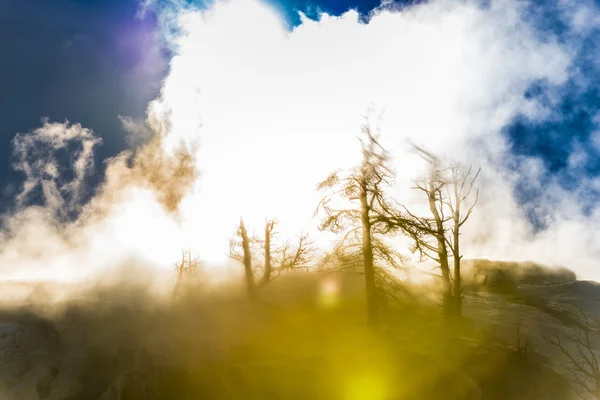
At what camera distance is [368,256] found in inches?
648

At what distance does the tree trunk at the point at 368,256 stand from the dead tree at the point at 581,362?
6906 millimetres

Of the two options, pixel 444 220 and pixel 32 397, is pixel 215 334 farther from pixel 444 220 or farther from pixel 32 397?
pixel 444 220

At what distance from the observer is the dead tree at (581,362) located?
24.2ft

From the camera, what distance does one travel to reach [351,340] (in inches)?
676

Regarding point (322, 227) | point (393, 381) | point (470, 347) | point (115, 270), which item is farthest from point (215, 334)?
point (115, 270)

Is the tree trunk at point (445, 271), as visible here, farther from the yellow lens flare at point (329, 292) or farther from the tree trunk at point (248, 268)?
the tree trunk at point (248, 268)

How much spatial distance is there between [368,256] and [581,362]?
13595mm

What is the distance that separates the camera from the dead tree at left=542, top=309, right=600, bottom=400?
290 inches

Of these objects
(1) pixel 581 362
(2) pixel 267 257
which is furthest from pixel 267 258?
(1) pixel 581 362

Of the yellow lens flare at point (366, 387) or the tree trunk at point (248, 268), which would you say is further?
the tree trunk at point (248, 268)

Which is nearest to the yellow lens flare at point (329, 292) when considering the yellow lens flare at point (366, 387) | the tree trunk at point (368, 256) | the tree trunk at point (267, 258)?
the tree trunk at point (267, 258)

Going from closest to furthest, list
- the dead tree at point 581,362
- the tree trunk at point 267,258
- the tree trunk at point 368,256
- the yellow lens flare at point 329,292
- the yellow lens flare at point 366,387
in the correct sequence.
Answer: the dead tree at point 581,362 < the yellow lens flare at point 366,387 < the tree trunk at point 368,256 < the tree trunk at point 267,258 < the yellow lens flare at point 329,292

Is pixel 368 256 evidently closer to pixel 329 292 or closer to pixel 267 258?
pixel 267 258

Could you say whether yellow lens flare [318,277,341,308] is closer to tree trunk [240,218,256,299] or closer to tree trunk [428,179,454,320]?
tree trunk [240,218,256,299]
